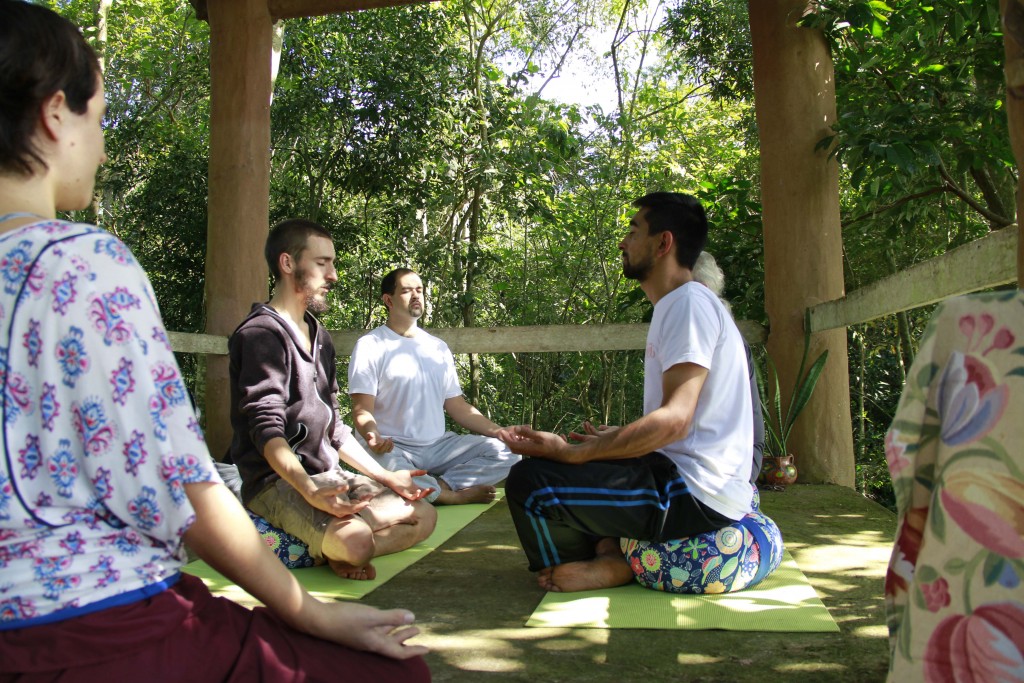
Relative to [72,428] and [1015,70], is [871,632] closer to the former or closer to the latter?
[1015,70]

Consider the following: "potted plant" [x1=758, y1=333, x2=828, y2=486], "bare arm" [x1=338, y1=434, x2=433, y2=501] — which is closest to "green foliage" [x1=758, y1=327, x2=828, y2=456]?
"potted plant" [x1=758, y1=333, x2=828, y2=486]

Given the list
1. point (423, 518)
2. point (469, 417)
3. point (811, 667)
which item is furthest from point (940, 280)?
point (469, 417)

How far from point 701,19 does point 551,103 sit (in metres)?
2.48

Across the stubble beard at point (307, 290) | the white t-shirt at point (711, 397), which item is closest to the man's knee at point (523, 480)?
the white t-shirt at point (711, 397)

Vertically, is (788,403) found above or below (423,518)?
above

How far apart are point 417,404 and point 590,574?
7.04ft

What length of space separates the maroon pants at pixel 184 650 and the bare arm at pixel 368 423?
297 cm

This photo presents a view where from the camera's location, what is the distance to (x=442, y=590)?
2816 mm

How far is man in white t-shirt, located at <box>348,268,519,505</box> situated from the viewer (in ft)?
15.0

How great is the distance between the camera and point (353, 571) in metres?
3.02

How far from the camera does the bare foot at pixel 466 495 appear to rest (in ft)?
14.9

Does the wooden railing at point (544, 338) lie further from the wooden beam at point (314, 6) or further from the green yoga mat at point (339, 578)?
the wooden beam at point (314, 6)

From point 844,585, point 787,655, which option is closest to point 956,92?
point 844,585

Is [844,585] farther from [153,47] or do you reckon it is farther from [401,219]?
[153,47]
